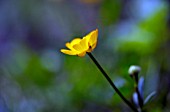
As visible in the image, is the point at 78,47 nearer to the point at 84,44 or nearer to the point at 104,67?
the point at 84,44

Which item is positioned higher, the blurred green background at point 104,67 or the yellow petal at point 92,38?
the blurred green background at point 104,67

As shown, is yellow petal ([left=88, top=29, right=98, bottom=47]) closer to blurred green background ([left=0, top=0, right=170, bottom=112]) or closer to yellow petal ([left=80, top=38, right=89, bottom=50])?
yellow petal ([left=80, top=38, right=89, bottom=50])

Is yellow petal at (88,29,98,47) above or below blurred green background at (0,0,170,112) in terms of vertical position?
below

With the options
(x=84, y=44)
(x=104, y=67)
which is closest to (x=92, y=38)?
(x=84, y=44)

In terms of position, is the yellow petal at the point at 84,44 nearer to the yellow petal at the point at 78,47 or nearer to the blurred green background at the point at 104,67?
the yellow petal at the point at 78,47

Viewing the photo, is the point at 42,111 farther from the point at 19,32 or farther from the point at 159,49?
the point at 19,32

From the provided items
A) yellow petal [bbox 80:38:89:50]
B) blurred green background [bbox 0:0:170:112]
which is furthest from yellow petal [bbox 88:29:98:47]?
blurred green background [bbox 0:0:170:112]

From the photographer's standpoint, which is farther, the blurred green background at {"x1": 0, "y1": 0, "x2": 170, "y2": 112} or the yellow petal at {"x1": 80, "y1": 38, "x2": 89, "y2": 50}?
the blurred green background at {"x1": 0, "y1": 0, "x2": 170, "y2": 112}

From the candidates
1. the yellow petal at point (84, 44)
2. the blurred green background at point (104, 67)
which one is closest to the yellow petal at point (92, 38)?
the yellow petal at point (84, 44)

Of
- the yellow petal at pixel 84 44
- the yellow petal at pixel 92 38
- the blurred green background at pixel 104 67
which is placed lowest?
the yellow petal at pixel 92 38

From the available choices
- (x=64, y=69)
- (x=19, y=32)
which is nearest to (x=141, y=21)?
(x=64, y=69)

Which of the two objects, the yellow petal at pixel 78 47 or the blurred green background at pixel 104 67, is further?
the blurred green background at pixel 104 67
